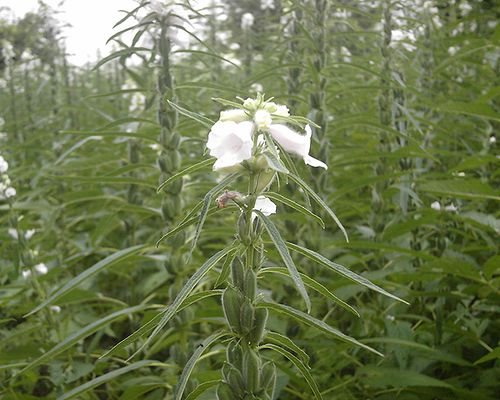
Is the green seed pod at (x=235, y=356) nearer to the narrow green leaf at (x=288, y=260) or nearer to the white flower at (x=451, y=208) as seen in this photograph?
the narrow green leaf at (x=288, y=260)

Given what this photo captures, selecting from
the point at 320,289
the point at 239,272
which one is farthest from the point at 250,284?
the point at 320,289

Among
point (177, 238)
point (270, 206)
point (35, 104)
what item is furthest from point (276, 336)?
point (35, 104)

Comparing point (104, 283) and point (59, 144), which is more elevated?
point (59, 144)

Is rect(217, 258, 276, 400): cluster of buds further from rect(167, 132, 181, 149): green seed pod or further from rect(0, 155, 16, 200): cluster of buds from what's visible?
rect(0, 155, 16, 200): cluster of buds

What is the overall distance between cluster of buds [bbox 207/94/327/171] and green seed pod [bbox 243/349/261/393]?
1.26 ft

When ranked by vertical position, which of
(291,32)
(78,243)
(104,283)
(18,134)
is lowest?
(104,283)

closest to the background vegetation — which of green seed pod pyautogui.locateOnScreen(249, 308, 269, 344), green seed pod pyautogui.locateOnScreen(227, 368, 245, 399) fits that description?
green seed pod pyautogui.locateOnScreen(249, 308, 269, 344)

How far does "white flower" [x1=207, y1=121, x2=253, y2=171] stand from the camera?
3.54 ft

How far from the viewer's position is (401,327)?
7.20 ft

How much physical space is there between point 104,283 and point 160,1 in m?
2.24

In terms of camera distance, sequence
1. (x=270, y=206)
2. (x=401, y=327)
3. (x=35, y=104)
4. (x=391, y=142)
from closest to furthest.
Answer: (x=270, y=206) → (x=401, y=327) → (x=391, y=142) → (x=35, y=104)

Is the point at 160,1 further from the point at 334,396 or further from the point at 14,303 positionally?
the point at 14,303

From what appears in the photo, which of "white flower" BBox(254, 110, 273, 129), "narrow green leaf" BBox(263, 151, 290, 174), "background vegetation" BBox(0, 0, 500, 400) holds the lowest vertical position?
"background vegetation" BBox(0, 0, 500, 400)

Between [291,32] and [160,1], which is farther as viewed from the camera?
[291,32]
